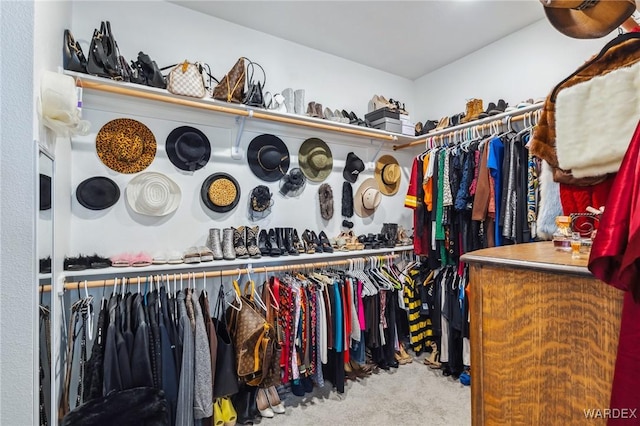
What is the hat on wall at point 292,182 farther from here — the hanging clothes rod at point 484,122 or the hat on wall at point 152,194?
the hanging clothes rod at point 484,122

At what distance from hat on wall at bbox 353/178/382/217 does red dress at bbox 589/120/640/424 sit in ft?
7.65

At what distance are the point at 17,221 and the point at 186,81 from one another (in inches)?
51.1

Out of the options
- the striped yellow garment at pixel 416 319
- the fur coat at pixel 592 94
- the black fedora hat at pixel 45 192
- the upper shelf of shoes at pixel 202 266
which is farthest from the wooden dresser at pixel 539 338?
the striped yellow garment at pixel 416 319

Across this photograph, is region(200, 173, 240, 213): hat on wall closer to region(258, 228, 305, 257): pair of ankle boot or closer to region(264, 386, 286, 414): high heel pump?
region(258, 228, 305, 257): pair of ankle boot

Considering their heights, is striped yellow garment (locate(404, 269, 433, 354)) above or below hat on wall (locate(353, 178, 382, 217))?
below

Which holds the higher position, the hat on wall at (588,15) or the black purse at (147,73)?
the black purse at (147,73)

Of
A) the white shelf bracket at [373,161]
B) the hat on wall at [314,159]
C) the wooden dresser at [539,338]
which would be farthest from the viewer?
the white shelf bracket at [373,161]

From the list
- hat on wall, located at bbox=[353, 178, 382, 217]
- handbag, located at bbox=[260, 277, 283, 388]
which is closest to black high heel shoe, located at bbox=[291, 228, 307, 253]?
handbag, located at bbox=[260, 277, 283, 388]

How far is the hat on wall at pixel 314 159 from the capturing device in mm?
2725

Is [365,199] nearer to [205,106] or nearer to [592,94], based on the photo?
[205,106]

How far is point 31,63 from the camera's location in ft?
3.29

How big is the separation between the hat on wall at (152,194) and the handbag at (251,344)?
2.75 feet

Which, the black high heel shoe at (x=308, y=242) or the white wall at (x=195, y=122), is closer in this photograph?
the white wall at (x=195, y=122)

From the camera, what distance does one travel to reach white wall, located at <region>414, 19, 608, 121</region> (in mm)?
2326
